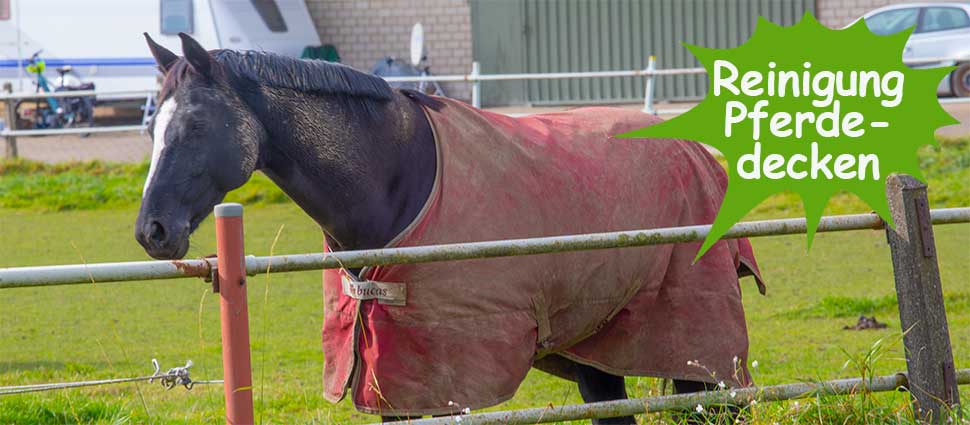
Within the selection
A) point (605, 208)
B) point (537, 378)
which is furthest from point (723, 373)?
point (537, 378)

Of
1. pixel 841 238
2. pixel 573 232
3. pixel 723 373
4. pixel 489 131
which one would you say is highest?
pixel 489 131

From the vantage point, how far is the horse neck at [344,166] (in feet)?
12.6

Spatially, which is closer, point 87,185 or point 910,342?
point 910,342

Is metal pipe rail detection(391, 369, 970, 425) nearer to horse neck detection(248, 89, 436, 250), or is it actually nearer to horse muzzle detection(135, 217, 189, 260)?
horse neck detection(248, 89, 436, 250)

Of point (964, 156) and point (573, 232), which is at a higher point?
point (573, 232)

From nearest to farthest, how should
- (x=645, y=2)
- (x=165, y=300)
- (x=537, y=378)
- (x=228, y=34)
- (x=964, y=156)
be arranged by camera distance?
(x=537, y=378) < (x=165, y=300) < (x=964, y=156) < (x=228, y=34) < (x=645, y=2)

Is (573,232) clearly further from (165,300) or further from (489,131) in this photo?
(165,300)

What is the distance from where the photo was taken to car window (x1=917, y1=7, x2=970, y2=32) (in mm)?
17375

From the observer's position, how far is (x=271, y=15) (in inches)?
829

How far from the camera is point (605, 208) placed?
416 cm

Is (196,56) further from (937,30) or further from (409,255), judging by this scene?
(937,30)

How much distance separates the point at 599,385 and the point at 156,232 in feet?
5.80

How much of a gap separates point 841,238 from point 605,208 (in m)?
6.69

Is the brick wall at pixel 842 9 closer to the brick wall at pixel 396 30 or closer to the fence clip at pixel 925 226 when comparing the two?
the brick wall at pixel 396 30
